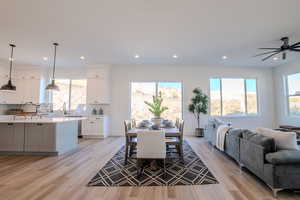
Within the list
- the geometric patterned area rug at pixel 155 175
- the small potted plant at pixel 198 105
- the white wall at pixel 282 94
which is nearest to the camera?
the geometric patterned area rug at pixel 155 175

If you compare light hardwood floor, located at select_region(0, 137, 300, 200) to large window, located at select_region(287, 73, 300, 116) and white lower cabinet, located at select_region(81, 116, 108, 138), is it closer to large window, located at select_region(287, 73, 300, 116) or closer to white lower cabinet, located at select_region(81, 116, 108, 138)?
white lower cabinet, located at select_region(81, 116, 108, 138)

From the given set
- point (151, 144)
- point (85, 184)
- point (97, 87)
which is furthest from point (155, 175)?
point (97, 87)

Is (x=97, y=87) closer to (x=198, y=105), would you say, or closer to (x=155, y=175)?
(x=198, y=105)

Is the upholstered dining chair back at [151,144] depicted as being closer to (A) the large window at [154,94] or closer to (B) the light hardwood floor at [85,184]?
(B) the light hardwood floor at [85,184]

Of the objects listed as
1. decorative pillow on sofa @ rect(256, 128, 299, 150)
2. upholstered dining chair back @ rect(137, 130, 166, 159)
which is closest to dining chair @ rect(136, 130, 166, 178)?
upholstered dining chair back @ rect(137, 130, 166, 159)

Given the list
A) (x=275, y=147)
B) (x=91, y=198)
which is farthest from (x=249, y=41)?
(x=91, y=198)

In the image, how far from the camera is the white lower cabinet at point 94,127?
600cm

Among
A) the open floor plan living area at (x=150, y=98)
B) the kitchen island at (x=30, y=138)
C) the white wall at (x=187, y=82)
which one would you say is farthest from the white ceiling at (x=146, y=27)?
the kitchen island at (x=30, y=138)

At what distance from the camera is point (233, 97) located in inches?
276

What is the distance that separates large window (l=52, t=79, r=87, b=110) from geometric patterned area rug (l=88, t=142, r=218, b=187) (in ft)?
14.2

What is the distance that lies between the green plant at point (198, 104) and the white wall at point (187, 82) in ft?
0.89

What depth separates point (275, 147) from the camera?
2.33 meters

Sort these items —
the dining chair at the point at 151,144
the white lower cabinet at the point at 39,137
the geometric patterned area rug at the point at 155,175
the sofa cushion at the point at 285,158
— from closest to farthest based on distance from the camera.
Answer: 1. the sofa cushion at the point at 285,158
2. the geometric patterned area rug at the point at 155,175
3. the dining chair at the point at 151,144
4. the white lower cabinet at the point at 39,137

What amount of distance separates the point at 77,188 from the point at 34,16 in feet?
11.1
